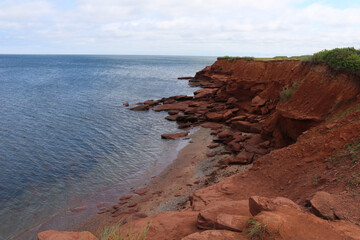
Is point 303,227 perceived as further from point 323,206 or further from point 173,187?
point 173,187

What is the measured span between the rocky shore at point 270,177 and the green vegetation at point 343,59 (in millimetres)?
381

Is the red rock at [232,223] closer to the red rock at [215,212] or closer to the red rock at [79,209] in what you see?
the red rock at [215,212]

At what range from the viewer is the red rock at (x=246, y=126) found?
21506 millimetres

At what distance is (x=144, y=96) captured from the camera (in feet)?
152

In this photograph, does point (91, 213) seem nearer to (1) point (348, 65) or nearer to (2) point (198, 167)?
(2) point (198, 167)

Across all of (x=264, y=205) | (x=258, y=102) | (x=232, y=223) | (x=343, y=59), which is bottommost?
(x=232, y=223)

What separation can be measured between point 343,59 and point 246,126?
10.0 m

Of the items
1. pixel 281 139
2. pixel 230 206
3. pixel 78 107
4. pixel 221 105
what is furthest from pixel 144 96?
pixel 230 206

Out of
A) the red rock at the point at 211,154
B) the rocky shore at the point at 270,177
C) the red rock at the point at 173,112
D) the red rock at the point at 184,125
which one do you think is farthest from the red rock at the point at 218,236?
the red rock at the point at 173,112

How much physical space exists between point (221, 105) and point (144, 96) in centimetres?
1881

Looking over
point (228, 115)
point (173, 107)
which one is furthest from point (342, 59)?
point (173, 107)

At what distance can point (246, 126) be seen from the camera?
73.4 feet

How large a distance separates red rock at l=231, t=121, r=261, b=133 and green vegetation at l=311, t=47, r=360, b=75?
7.77 m

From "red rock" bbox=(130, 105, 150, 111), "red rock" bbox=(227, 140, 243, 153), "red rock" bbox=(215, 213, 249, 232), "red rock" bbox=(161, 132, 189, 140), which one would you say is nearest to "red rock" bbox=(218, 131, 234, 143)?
"red rock" bbox=(227, 140, 243, 153)
